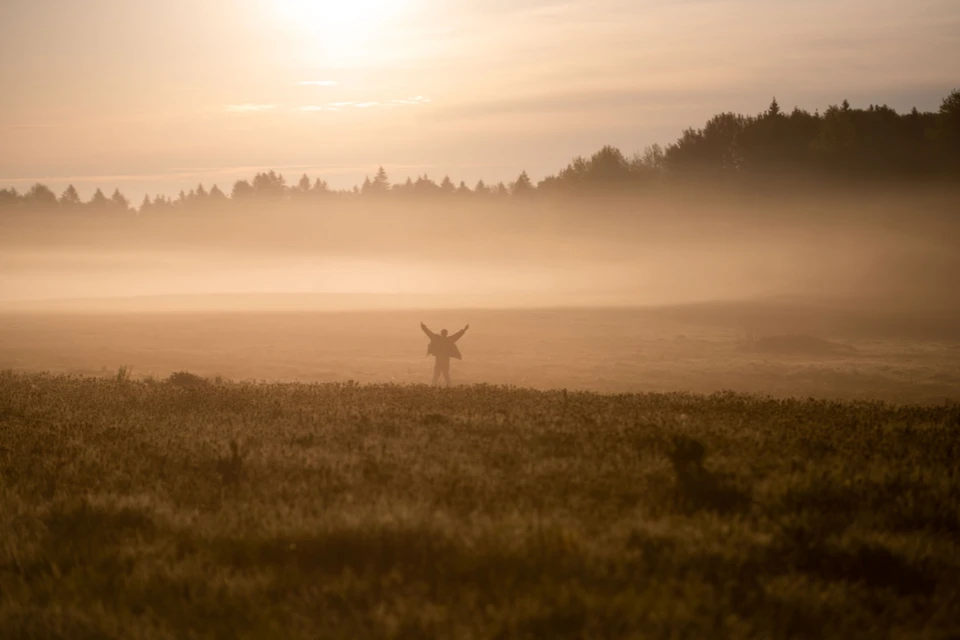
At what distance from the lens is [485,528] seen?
7141mm

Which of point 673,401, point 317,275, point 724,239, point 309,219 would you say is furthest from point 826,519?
point 309,219

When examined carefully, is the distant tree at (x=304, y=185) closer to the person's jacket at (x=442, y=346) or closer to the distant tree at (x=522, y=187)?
the distant tree at (x=522, y=187)

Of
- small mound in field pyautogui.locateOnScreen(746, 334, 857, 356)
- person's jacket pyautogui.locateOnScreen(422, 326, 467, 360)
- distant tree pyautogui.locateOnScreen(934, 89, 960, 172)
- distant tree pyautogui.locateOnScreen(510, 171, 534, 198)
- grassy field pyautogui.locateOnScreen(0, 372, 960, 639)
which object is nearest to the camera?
grassy field pyautogui.locateOnScreen(0, 372, 960, 639)

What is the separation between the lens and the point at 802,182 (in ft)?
313

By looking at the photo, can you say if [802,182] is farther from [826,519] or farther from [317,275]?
[317,275]

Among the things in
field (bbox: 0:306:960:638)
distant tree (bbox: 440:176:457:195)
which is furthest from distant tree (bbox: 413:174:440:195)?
field (bbox: 0:306:960:638)

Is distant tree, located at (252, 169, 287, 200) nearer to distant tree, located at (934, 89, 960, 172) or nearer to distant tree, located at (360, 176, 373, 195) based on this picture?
distant tree, located at (360, 176, 373, 195)

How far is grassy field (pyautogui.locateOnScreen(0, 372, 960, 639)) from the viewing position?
5852 mm

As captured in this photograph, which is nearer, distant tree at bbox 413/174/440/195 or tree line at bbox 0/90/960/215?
tree line at bbox 0/90/960/215

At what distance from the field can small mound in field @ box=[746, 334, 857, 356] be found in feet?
136

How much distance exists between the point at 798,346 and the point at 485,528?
5272 cm

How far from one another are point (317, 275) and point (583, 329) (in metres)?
114

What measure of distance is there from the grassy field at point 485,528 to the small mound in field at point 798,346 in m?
44.2

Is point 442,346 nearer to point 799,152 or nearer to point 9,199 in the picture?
point 799,152
